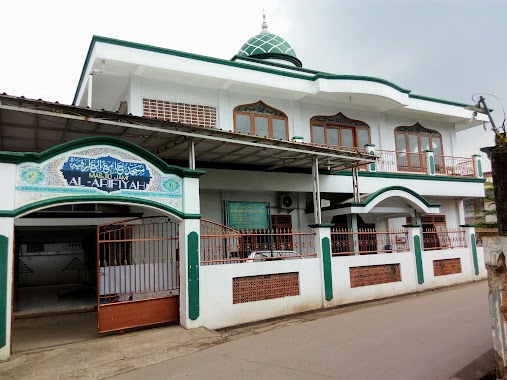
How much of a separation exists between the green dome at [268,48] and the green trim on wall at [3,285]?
1273 cm

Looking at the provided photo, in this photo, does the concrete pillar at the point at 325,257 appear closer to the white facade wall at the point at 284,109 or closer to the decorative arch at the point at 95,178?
the decorative arch at the point at 95,178

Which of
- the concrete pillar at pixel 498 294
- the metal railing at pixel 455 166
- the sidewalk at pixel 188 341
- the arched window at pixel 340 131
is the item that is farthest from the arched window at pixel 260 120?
the concrete pillar at pixel 498 294

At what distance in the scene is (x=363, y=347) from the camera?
21.4 feet

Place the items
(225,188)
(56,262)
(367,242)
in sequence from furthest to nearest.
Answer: (56,262) → (225,188) → (367,242)

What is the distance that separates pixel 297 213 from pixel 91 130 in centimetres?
744

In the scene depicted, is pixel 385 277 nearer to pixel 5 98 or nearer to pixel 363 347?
pixel 363 347

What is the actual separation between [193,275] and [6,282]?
313cm

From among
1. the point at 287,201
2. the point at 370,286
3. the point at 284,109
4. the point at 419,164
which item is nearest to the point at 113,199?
the point at 287,201

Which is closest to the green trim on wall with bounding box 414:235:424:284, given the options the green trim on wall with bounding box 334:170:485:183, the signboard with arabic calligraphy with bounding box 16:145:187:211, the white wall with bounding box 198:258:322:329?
the green trim on wall with bounding box 334:170:485:183

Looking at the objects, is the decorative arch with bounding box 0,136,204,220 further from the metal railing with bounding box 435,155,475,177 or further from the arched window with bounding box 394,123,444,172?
the metal railing with bounding box 435,155,475,177

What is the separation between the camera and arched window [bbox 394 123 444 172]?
16.3 m

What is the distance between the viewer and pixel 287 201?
13.5 metres

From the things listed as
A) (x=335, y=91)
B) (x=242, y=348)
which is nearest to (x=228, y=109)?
(x=335, y=91)

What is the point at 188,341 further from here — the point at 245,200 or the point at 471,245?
the point at 471,245
